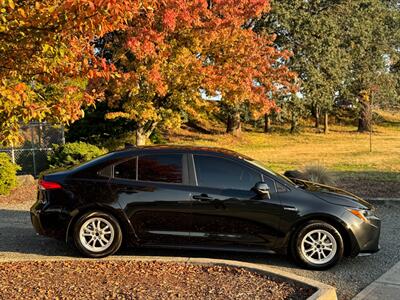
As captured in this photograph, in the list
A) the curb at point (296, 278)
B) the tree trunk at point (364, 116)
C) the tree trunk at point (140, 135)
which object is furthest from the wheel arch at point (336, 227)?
the tree trunk at point (364, 116)

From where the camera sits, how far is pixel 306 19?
97.7 ft

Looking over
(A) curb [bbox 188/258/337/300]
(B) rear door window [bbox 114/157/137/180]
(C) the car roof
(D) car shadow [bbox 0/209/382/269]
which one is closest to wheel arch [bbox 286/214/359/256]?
(D) car shadow [bbox 0/209/382/269]

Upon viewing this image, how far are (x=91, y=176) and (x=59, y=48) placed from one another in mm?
2256

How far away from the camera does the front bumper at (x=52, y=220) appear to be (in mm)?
6418

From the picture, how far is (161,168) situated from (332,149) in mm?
22640

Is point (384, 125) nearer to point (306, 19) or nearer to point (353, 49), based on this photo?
point (353, 49)

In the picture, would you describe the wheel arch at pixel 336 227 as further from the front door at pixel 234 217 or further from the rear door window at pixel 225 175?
the rear door window at pixel 225 175

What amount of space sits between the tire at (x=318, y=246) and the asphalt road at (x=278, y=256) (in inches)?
4.6

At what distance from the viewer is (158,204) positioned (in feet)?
20.8

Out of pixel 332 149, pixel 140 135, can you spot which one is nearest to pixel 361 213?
pixel 140 135

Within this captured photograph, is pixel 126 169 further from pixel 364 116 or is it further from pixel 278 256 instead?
pixel 364 116

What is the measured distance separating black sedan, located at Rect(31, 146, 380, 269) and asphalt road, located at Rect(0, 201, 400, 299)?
0.22 m

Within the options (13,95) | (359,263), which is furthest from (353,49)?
(13,95)

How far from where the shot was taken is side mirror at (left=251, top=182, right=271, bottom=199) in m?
6.20
